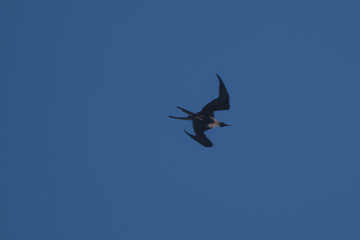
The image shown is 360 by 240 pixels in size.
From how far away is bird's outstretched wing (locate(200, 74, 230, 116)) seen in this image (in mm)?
19906

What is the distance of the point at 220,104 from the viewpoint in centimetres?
2036

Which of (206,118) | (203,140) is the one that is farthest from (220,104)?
(203,140)

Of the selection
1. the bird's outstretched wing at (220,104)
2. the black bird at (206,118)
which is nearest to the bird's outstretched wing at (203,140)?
the black bird at (206,118)

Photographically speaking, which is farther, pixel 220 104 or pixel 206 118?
pixel 206 118

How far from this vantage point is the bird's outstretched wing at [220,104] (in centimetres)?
1991

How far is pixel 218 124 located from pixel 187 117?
150cm

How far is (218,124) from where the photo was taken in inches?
846

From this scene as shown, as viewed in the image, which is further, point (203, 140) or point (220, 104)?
point (203, 140)

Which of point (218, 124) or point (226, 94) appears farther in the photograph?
point (218, 124)

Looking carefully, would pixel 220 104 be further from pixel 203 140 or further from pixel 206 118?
pixel 203 140

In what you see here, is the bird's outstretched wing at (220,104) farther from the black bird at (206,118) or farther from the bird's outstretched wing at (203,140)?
the bird's outstretched wing at (203,140)

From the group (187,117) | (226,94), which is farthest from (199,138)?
(226,94)

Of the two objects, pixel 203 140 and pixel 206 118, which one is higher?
pixel 206 118

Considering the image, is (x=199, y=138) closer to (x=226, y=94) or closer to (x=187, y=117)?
(x=187, y=117)
